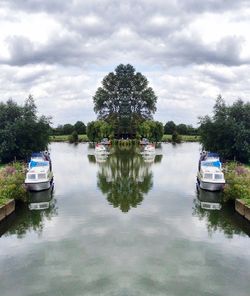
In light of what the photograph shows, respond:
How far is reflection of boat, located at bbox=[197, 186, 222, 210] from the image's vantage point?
37.1 m

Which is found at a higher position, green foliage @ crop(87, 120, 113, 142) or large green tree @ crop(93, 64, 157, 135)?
large green tree @ crop(93, 64, 157, 135)

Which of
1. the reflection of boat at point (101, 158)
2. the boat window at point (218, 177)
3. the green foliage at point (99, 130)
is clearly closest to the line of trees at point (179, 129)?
Answer: the green foliage at point (99, 130)

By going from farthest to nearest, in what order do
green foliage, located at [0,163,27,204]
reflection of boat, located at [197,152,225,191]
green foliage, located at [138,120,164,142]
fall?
green foliage, located at [138,120,164,142]
reflection of boat, located at [197,152,225,191]
green foliage, located at [0,163,27,204]

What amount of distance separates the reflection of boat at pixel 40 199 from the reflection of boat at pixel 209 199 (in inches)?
613

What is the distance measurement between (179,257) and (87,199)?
1840cm

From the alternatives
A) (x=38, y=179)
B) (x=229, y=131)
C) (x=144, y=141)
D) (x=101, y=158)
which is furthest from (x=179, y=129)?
(x=38, y=179)

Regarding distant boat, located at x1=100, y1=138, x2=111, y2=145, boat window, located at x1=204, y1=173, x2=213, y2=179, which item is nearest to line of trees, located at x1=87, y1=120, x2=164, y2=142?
distant boat, located at x1=100, y1=138, x2=111, y2=145

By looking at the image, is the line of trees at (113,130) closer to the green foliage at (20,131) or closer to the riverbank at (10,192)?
the green foliage at (20,131)

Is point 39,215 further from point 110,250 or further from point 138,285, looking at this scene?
point 138,285

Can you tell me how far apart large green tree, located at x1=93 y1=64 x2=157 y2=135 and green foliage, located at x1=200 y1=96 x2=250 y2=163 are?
64669 millimetres

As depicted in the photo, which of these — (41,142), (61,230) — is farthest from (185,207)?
(41,142)

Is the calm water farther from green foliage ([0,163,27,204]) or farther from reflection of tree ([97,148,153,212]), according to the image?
green foliage ([0,163,27,204])

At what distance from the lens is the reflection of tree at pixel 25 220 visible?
29.2 m

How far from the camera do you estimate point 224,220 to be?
3212 centimetres
